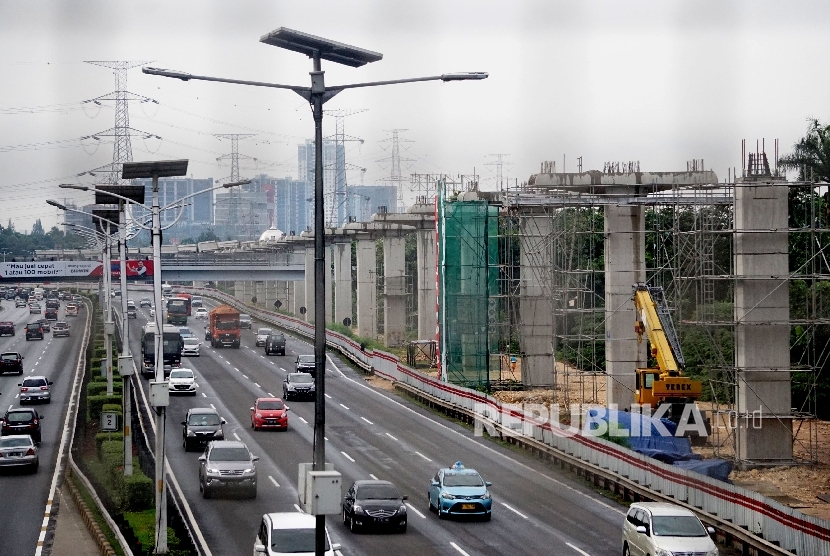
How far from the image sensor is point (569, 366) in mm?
78375

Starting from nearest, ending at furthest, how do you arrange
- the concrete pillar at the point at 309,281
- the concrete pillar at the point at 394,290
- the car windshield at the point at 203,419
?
the car windshield at the point at 203,419 → the concrete pillar at the point at 394,290 → the concrete pillar at the point at 309,281

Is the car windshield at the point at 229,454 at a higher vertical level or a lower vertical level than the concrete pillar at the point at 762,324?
lower

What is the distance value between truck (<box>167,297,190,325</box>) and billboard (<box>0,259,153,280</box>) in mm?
3733

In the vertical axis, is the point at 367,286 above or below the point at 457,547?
above

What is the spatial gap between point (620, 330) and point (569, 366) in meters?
28.6

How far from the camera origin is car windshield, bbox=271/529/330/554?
72.5ft

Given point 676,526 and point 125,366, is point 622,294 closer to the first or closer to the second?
point 125,366

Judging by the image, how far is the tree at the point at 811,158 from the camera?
66.9 meters

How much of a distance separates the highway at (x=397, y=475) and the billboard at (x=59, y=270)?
52204mm

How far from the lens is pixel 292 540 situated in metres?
22.3

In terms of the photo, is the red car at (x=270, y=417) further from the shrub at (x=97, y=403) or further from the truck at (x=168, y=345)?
the truck at (x=168, y=345)

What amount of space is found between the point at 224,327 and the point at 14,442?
44.5 metres

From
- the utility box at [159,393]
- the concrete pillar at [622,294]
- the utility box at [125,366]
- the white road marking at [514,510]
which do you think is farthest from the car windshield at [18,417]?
the concrete pillar at [622,294]

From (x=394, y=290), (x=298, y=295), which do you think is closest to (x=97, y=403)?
(x=394, y=290)
